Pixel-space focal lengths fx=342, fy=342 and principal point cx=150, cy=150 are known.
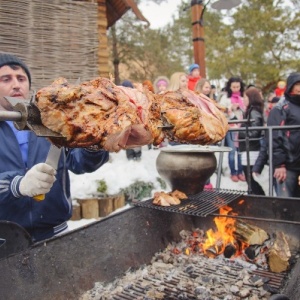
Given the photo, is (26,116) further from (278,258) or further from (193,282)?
(278,258)

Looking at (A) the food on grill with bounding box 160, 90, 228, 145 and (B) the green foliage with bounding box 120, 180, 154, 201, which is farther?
(B) the green foliage with bounding box 120, 180, 154, 201

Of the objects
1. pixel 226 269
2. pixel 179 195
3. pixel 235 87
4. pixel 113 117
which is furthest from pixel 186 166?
pixel 235 87

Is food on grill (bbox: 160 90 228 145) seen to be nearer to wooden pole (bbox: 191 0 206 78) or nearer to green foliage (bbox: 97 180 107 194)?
green foliage (bbox: 97 180 107 194)

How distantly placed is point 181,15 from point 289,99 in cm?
2187

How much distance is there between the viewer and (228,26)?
21062 mm

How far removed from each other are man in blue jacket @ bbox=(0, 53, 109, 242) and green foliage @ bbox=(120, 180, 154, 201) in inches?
137

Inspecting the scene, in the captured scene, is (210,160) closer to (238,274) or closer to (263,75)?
(238,274)

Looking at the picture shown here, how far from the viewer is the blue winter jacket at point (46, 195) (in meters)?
2.52

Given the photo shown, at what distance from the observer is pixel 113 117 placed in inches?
71.6

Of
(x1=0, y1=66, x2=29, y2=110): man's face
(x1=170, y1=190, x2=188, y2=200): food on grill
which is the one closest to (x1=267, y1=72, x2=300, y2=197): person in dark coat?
(x1=170, y1=190, x2=188, y2=200): food on grill

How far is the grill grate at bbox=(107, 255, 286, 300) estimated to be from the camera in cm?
257

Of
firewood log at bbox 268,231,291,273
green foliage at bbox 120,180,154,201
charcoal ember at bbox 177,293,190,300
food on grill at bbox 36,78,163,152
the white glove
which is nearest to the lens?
food on grill at bbox 36,78,163,152

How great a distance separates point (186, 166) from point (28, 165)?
4.55 ft

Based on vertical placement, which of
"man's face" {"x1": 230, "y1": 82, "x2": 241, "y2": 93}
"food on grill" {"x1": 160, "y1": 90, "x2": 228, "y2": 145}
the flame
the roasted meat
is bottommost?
the flame
